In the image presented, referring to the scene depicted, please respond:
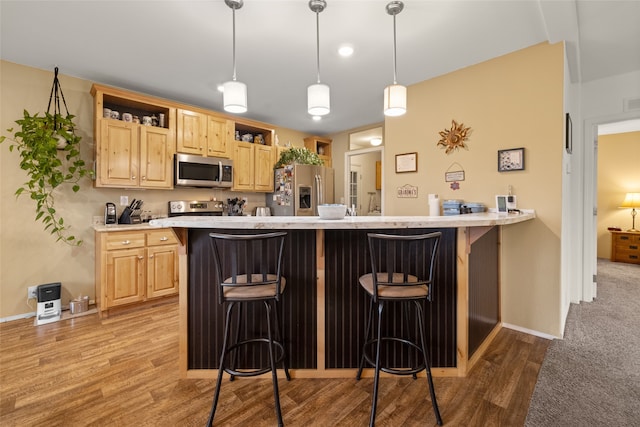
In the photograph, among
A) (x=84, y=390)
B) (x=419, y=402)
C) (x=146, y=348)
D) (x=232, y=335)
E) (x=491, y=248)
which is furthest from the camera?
(x=491, y=248)

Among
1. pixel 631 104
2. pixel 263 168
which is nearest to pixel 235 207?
pixel 263 168

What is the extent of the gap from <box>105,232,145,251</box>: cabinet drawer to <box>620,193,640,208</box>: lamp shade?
308 inches

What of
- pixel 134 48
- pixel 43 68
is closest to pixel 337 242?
pixel 134 48

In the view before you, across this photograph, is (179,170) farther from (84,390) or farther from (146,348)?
(84,390)

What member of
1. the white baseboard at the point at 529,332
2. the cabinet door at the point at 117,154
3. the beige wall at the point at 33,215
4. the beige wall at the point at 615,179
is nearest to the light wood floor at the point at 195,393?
the white baseboard at the point at 529,332

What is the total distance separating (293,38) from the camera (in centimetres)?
250

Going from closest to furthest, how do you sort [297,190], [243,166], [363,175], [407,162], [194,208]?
[407,162]
[194,208]
[243,166]
[297,190]
[363,175]

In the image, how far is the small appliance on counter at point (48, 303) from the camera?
2.85m

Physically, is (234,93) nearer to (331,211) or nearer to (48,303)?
(331,211)

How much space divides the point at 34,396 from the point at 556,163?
416 cm

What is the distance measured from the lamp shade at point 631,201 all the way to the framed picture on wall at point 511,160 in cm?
452

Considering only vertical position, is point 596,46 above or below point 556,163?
above

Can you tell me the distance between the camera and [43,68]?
3047mm

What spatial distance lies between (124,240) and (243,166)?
6.24 ft
